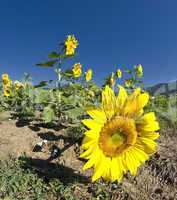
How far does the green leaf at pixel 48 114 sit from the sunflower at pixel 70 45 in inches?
29.7

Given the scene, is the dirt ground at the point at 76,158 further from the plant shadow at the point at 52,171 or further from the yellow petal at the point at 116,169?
the yellow petal at the point at 116,169

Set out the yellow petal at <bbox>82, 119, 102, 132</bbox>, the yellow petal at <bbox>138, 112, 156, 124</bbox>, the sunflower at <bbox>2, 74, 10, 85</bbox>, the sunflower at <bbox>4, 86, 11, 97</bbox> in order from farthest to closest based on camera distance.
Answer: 1. the sunflower at <bbox>2, 74, 10, 85</bbox>
2. the sunflower at <bbox>4, 86, 11, 97</bbox>
3. the yellow petal at <bbox>138, 112, 156, 124</bbox>
4. the yellow petal at <bbox>82, 119, 102, 132</bbox>

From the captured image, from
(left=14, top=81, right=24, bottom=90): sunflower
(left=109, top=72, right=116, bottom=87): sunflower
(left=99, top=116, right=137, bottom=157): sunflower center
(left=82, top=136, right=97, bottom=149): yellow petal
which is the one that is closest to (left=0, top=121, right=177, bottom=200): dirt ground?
(left=99, top=116, right=137, bottom=157): sunflower center

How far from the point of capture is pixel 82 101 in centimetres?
450

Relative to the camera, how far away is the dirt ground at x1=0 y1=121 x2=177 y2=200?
11.0 ft

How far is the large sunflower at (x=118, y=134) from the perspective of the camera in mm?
2883

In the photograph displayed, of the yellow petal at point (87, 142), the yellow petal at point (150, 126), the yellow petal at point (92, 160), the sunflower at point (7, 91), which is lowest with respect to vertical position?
the yellow petal at point (92, 160)

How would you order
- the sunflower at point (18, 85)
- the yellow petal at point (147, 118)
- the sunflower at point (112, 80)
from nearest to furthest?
the yellow petal at point (147, 118)
the sunflower at point (18, 85)
the sunflower at point (112, 80)

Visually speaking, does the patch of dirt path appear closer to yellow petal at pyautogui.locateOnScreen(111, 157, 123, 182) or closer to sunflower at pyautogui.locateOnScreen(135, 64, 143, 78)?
yellow petal at pyautogui.locateOnScreen(111, 157, 123, 182)

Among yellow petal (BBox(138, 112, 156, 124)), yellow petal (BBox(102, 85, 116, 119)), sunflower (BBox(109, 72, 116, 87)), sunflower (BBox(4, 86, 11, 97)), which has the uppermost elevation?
sunflower (BBox(109, 72, 116, 87))

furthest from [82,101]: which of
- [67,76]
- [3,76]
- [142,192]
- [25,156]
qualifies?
[3,76]

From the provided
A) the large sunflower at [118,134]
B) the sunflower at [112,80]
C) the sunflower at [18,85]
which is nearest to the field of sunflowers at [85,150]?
the large sunflower at [118,134]

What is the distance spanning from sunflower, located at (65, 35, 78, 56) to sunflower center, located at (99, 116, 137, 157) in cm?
193

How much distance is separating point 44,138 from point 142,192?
4.42 feet
